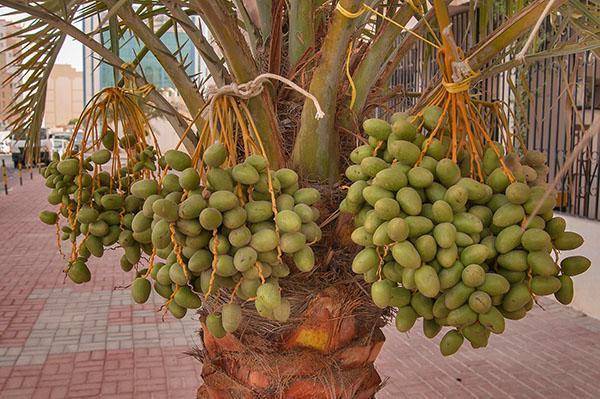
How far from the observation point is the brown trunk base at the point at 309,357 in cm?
192

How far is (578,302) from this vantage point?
6.29 m

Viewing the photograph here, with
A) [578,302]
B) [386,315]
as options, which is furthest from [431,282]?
[578,302]

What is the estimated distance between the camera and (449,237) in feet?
4.36

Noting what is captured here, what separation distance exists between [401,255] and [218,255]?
1.37 ft

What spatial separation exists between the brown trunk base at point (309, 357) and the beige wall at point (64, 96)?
76531 mm

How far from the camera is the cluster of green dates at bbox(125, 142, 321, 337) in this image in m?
1.46

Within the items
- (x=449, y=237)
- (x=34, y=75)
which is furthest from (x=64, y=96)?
(x=449, y=237)

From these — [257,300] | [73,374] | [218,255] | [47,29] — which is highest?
[47,29]

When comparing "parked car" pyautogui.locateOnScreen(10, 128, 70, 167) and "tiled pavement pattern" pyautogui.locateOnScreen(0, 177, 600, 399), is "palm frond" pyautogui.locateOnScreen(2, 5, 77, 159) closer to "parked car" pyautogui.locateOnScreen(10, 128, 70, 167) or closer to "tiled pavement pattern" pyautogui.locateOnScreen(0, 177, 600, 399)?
"tiled pavement pattern" pyautogui.locateOnScreen(0, 177, 600, 399)

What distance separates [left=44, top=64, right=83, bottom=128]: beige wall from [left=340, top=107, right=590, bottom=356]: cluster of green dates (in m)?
77.1

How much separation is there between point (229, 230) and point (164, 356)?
430 centimetres

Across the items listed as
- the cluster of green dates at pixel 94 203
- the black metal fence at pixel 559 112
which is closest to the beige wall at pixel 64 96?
the black metal fence at pixel 559 112

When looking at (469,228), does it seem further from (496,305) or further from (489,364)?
(489,364)

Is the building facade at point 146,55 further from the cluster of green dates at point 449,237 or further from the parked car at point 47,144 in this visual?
the parked car at point 47,144
